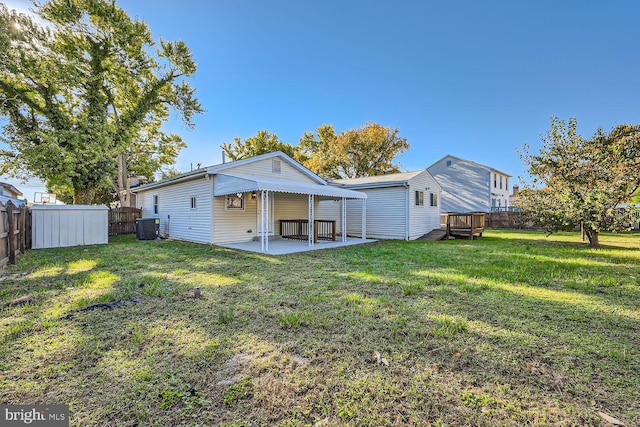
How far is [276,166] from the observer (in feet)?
38.7

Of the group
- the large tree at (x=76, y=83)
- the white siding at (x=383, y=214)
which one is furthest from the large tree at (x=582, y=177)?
the large tree at (x=76, y=83)

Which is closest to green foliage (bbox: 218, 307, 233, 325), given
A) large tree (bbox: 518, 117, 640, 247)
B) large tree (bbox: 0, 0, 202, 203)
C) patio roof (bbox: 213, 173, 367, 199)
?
patio roof (bbox: 213, 173, 367, 199)

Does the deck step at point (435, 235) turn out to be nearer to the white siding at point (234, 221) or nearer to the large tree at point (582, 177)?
the large tree at point (582, 177)

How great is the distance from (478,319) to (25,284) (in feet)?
23.8

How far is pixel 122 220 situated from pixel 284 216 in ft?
30.8

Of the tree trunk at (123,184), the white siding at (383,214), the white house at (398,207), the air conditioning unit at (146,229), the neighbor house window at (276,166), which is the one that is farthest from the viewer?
the tree trunk at (123,184)

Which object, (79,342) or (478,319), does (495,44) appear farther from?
(79,342)

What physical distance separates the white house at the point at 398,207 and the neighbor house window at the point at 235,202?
18.9 ft

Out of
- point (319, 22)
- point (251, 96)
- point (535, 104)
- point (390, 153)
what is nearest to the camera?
point (319, 22)

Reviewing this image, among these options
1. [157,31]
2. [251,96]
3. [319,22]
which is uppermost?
[157,31]

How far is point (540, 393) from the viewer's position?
1973 millimetres

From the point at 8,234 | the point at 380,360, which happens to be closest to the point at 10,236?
the point at 8,234

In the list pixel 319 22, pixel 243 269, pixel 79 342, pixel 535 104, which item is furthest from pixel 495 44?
pixel 79 342

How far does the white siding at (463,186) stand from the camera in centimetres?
2312
